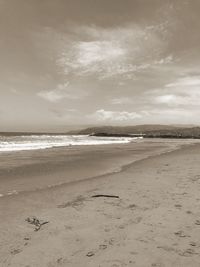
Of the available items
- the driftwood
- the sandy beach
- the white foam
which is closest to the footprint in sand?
the sandy beach

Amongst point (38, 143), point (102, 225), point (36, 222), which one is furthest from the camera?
point (38, 143)

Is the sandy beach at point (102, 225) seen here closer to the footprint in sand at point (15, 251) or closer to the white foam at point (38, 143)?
the footprint in sand at point (15, 251)

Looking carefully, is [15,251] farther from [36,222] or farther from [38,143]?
[38,143]

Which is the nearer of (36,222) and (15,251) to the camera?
(15,251)

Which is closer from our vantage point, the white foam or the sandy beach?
the sandy beach

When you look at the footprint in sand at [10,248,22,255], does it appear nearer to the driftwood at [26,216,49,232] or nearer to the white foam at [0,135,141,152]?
the driftwood at [26,216,49,232]

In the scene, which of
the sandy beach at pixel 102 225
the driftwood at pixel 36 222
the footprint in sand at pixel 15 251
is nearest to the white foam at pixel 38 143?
the sandy beach at pixel 102 225

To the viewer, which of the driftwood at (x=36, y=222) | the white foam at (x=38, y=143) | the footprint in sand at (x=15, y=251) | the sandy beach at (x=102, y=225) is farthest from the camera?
the white foam at (x=38, y=143)

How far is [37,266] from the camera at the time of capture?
460 cm

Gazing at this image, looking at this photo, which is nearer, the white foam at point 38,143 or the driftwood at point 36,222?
the driftwood at point 36,222

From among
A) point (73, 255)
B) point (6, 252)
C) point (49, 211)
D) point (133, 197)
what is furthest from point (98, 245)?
point (133, 197)

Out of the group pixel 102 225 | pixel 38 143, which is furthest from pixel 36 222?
pixel 38 143

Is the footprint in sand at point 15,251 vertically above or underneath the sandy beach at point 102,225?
underneath

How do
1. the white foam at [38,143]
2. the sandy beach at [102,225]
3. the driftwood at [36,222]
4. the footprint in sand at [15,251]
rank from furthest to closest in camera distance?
1. the white foam at [38,143]
2. the driftwood at [36,222]
3. the footprint in sand at [15,251]
4. the sandy beach at [102,225]
